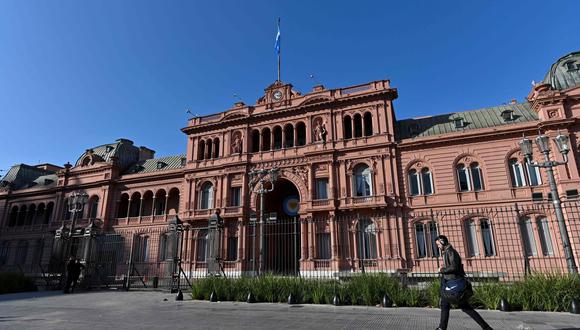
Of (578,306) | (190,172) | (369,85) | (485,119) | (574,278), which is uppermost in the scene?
(369,85)

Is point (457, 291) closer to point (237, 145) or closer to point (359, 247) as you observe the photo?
point (359, 247)

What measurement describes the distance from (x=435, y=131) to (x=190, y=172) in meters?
22.0

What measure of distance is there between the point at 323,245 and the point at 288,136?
1057 cm

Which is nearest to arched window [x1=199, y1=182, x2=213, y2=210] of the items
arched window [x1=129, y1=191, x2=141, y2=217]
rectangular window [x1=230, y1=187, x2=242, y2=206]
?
A: rectangular window [x1=230, y1=187, x2=242, y2=206]

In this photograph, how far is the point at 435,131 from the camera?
90.0 feet

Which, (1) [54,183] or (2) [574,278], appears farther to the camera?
(1) [54,183]

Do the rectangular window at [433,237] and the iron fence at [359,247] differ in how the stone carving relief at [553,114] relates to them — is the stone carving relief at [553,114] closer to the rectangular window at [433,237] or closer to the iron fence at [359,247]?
the iron fence at [359,247]

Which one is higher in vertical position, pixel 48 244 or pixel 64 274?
pixel 48 244

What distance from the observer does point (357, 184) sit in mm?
26969

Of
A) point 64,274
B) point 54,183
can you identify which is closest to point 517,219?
point 64,274

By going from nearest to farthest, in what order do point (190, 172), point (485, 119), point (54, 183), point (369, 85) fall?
point (485, 119)
point (369, 85)
point (190, 172)
point (54, 183)

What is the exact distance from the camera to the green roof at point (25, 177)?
4397cm

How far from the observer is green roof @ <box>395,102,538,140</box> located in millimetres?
25766

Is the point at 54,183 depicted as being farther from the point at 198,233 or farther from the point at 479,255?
the point at 479,255
